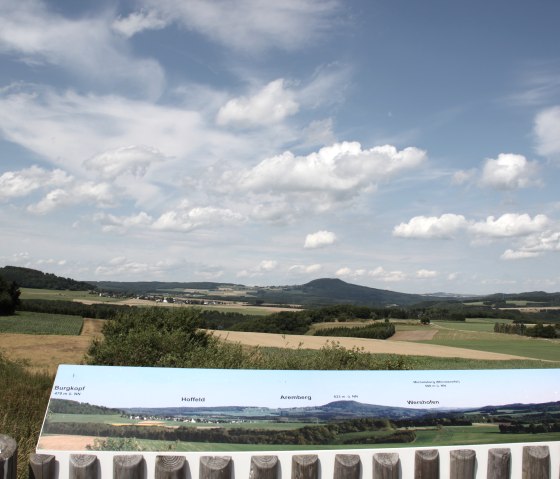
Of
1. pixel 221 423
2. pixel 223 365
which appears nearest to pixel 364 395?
pixel 221 423

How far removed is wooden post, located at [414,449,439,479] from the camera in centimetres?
312

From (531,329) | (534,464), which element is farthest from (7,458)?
(531,329)

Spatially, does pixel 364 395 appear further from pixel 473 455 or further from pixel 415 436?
pixel 473 455

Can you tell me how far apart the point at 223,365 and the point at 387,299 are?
506 feet

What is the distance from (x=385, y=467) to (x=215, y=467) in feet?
3.28

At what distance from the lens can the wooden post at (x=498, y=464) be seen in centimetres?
323

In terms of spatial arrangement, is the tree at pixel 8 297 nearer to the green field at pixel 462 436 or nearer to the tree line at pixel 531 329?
the tree line at pixel 531 329

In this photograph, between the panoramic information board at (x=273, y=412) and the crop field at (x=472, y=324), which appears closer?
the panoramic information board at (x=273, y=412)

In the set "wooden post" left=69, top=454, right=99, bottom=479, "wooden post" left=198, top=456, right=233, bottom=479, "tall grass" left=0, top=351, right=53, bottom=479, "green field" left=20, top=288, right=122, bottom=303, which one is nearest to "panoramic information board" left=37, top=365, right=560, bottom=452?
"wooden post" left=69, top=454, right=99, bottom=479

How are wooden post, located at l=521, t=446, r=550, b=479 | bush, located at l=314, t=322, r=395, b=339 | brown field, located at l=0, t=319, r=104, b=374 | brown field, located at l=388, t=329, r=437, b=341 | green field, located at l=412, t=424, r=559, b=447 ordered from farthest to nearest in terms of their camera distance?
bush, located at l=314, t=322, r=395, b=339
brown field, located at l=388, t=329, r=437, b=341
brown field, located at l=0, t=319, r=104, b=374
green field, located at l=412, t=424, r=559, b=447
wooden post, located at l=521, t=446, r=550, b=479

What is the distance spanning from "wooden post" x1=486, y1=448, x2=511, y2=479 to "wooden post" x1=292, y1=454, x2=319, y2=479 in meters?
1.14

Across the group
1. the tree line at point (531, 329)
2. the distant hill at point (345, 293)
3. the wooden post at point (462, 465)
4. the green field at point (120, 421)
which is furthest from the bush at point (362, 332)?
the distant hill at point (345, 293)

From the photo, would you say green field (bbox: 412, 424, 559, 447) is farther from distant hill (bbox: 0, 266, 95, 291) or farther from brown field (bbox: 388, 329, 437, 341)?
distant hill (bbox: 0, 266, 95, 291)

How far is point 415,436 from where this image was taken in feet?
12.1
